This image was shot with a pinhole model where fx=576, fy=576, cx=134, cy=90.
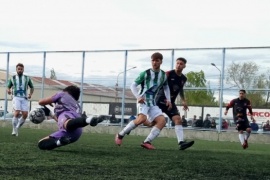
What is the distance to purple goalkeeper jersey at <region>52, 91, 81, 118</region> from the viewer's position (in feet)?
28.1

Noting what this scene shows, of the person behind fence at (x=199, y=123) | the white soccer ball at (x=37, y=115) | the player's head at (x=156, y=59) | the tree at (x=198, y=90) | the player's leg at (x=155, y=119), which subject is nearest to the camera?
the white soccer ball at (x=37, y=115)

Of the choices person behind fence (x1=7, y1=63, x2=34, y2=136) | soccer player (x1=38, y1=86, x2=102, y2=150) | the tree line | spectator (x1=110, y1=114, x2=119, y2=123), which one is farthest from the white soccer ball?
spectator (x1=110, y1=114, x2=119, y2=123)

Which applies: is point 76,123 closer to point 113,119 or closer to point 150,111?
point 150,111

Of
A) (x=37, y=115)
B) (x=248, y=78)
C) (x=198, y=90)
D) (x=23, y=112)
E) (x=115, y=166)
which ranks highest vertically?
(x=248, y=78)

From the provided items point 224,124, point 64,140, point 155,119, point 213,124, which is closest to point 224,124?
point 224,124

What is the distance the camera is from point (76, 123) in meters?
8.12

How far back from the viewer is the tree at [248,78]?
19.3 m

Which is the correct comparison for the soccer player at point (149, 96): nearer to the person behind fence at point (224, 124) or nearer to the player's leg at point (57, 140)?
the player's leg at point (57, 140)

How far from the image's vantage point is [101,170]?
6074 millimetres

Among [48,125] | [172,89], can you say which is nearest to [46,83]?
[48,125]

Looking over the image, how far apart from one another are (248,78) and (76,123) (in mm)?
12700

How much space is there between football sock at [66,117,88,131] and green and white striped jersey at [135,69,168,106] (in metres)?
2.45

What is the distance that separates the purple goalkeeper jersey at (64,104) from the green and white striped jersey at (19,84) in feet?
20.7

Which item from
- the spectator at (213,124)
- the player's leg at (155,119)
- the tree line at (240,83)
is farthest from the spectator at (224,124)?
the player's leg at (155,119)
